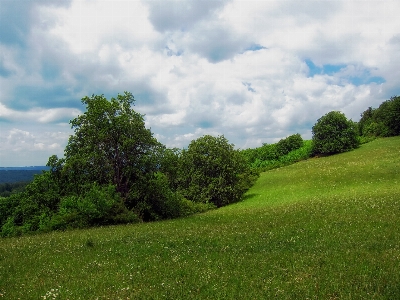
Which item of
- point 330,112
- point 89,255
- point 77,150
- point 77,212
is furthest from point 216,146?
point 330,112

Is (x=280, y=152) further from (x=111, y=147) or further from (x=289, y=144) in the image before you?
(x=111, y=147)

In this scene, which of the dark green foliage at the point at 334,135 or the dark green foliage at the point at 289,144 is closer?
the dark green foliage at the point at 334,135

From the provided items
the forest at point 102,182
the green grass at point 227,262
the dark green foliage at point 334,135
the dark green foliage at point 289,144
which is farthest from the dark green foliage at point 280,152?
the green grass at point 227,262

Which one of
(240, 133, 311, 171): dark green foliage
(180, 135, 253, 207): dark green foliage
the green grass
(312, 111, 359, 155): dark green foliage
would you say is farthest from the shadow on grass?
(312, 111, 359, 155): dark green foliage

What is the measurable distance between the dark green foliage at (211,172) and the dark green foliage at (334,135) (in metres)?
41.7

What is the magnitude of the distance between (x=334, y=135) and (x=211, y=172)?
47525mm

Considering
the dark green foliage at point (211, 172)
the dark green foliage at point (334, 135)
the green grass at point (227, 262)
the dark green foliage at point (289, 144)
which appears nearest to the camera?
the green grass at point (227, 262)

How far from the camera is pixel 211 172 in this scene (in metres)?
48.1

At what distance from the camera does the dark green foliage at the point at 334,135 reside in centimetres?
8125

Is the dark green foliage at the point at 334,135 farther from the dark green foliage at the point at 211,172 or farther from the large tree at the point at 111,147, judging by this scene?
the large tree at the point at 111,147

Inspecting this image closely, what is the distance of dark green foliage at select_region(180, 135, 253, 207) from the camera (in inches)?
1841

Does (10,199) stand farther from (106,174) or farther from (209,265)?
(209,265)

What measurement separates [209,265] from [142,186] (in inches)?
764

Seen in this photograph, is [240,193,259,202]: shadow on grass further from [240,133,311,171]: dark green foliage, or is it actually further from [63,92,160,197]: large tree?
[240,133,311,171]: dark green foliage
